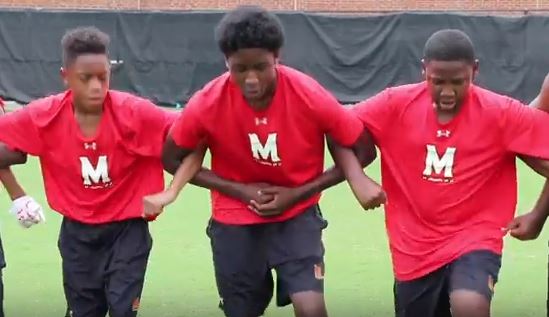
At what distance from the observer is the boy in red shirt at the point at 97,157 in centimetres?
612

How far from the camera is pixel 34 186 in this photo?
12.9 meters

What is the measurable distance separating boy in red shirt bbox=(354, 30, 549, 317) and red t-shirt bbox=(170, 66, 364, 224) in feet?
0.83

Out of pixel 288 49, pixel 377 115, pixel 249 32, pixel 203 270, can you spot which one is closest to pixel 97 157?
pixel 249 32

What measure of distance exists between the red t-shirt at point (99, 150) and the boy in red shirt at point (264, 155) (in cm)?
27

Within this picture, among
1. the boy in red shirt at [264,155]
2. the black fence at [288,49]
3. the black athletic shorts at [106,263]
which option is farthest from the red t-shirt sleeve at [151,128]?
the black fence at [288,49]

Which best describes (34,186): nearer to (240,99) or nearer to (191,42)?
(240,99)

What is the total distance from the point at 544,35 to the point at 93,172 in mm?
16141

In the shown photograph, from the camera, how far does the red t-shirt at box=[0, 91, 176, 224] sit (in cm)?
613

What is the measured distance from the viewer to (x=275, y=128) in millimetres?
5789

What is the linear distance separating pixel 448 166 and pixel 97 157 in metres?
1.90

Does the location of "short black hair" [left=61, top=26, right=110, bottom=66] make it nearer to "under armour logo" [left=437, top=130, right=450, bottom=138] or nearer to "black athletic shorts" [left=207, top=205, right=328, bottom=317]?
"black athletic shorts" [left=207, top=205, right=328, bottom=317]

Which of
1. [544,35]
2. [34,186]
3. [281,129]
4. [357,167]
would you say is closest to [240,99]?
[281,129]

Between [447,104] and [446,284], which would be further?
[446,284]

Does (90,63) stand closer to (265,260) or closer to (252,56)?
(252,56)
